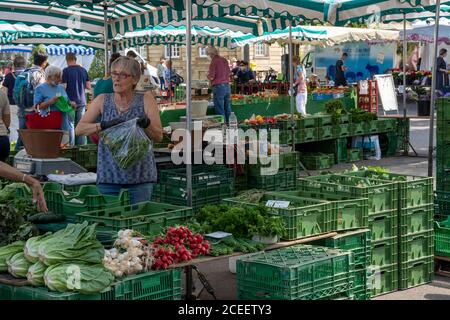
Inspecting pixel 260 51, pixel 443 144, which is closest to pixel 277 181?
pixel 443 144

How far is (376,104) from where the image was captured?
20.0 metres

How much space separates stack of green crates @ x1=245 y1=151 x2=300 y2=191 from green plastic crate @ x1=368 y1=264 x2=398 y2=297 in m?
2.87

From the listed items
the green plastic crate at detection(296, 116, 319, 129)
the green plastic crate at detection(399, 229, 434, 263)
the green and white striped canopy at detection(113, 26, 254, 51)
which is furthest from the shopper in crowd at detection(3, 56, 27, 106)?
the green plastic crate at detection(399, 229, 434, 263)

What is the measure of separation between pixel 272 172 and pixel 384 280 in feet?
10.4

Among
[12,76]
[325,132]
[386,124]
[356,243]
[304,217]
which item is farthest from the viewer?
[12,76]

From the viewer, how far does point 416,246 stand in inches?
295

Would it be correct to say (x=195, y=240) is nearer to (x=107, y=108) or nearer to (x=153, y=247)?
(x=153, y=247)

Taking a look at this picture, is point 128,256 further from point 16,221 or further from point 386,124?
point 386,124

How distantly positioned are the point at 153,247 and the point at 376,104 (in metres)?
15.3

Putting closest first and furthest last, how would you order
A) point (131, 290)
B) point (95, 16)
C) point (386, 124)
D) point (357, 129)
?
point (131, 290)
point (95, 16)
point (357, 129)
point (386, 124)

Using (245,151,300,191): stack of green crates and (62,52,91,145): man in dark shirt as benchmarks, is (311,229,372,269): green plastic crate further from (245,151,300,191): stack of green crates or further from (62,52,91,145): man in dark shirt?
(62,52,91,145): man in dark shirt

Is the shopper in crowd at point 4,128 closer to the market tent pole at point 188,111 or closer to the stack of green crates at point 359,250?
the market tent pole at point 188,111

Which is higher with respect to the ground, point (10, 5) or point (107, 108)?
point (10, 5)
